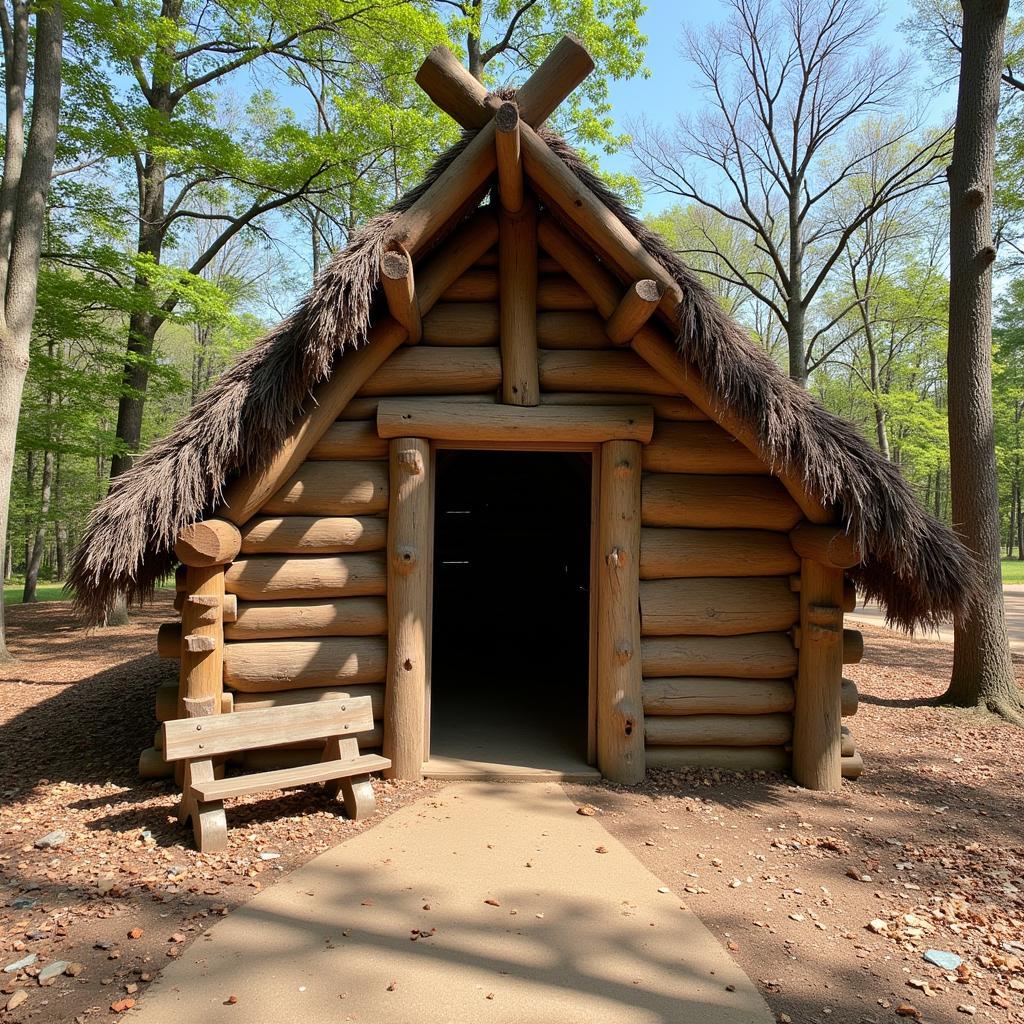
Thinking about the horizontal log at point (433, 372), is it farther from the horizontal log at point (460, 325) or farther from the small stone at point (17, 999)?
the small stone at point (17, 999)

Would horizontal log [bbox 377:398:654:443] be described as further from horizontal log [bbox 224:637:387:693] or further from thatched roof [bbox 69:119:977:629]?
horizontal log [bbox 224:637:387:693]

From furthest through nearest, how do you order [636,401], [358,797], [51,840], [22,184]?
[22,184] → [636,401] → [358,797] → [51,840]

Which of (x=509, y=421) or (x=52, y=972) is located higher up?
(x=509, y=421)

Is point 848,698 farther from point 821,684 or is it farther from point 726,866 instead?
point 726,866

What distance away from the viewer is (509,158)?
4613 millimetres

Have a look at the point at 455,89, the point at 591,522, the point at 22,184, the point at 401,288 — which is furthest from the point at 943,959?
the point at 22,184

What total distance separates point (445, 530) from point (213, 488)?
7.51 metres

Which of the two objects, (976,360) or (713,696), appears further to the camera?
(976,360)

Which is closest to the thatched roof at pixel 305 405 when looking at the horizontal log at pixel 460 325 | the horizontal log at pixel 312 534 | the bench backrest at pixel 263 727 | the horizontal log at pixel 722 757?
the horizontal log at pixel 312 534

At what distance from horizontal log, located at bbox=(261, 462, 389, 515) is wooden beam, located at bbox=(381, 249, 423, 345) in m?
1.16

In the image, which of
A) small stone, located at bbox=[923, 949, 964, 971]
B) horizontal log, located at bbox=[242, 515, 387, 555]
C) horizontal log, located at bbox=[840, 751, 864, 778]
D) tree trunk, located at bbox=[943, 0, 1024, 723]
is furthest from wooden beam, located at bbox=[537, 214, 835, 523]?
tree trunk, located at bbox=[943, 0, 1024, 723]

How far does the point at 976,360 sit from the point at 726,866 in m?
6.34

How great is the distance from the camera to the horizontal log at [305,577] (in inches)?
193

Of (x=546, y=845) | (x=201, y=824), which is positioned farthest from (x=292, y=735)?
(x=546, y=845)
